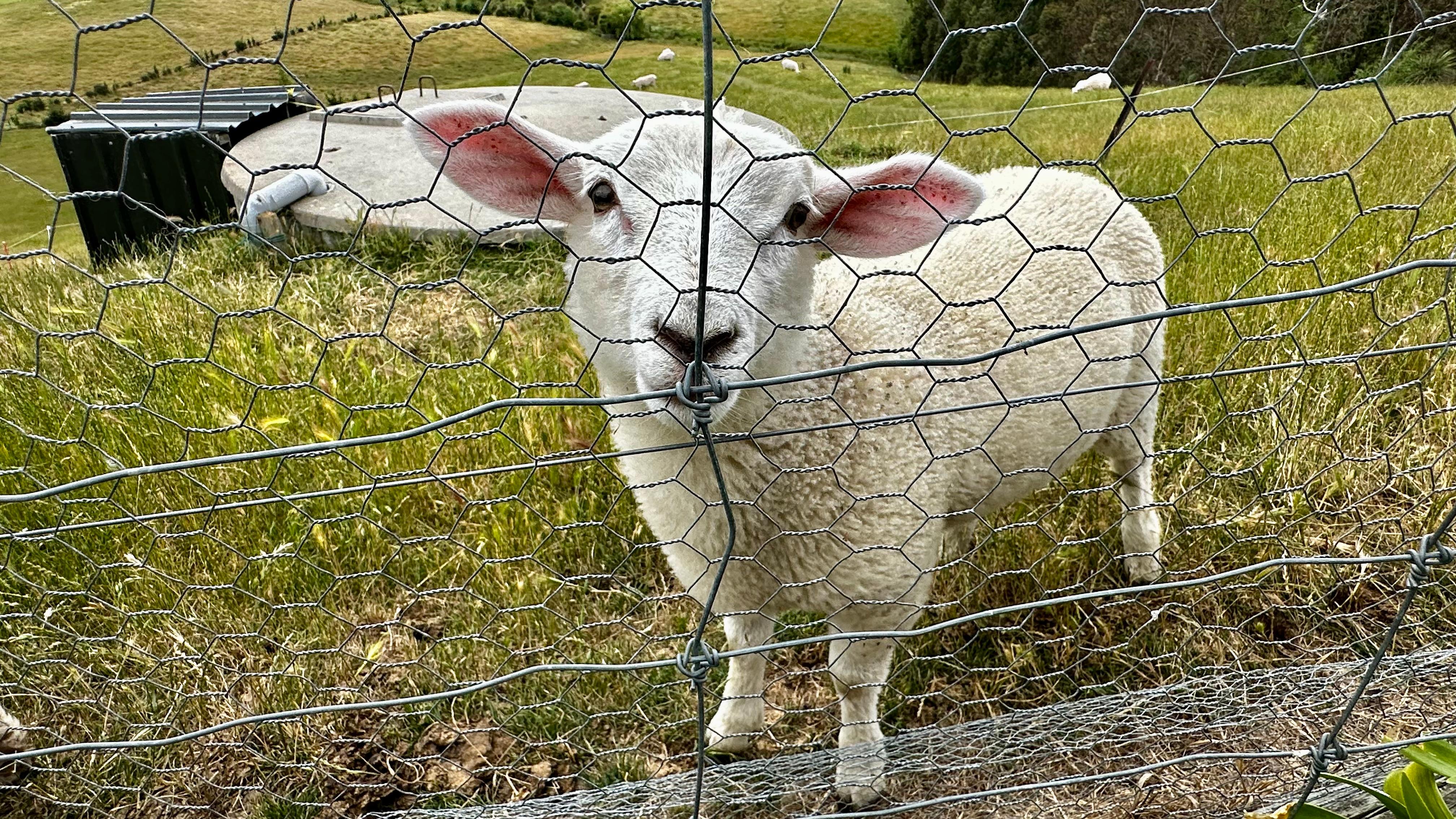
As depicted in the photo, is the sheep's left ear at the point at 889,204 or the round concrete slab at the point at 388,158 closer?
the sheep's left ear at the point at 889,204

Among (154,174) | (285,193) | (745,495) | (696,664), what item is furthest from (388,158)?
(696,664)

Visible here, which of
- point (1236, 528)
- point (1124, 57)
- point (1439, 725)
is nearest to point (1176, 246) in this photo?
point (1124, 57)

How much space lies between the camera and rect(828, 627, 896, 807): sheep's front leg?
2.30 m

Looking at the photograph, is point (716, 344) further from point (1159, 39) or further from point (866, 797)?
point (1159, 39)

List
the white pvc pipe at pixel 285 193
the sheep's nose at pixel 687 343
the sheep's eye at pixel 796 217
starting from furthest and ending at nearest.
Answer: the white pvc pipe at pixel 285 193
the sheep's eye at pixel 796 217
the sheep's nose at pixel 687 343

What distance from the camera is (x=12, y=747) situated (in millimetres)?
2197

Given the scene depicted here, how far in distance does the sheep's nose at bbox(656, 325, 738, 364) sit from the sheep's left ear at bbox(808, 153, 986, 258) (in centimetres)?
35

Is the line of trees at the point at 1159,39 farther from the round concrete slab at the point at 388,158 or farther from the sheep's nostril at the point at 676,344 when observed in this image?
the round concrete slab at the point at 388,158

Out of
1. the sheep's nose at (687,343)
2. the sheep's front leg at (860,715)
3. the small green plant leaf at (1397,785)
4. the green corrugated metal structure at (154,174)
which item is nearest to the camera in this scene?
the sheep's nose at (687,343)

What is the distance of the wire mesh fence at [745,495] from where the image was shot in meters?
1.77

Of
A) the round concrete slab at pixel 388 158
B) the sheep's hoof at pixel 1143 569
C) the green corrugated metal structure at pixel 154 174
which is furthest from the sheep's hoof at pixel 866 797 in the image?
the green corrugated metal structure at pixel 154 174

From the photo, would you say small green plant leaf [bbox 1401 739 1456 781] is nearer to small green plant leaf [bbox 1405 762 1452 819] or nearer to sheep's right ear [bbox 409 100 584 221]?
small green plant leaf [bbox 1405 762 1452 819]

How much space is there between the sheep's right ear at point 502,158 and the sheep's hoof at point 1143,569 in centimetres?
220

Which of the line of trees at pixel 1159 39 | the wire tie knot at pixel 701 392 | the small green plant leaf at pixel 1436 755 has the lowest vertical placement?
the small green plant leaf at pixel 1436 755
